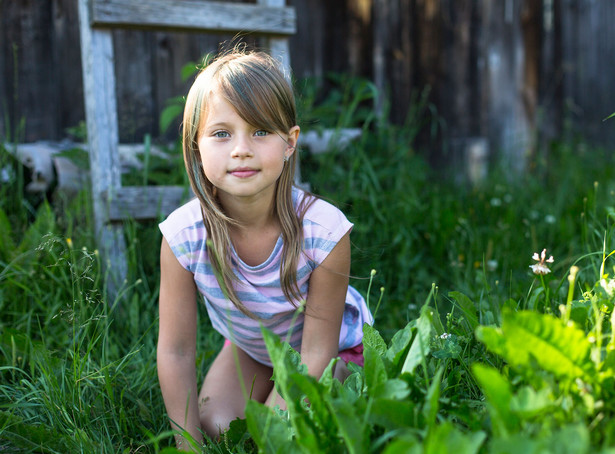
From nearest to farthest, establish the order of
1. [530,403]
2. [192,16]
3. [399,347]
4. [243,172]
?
[530,403], [399,347], [243,172], [192,16]

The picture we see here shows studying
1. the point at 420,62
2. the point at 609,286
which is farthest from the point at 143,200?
the point at 420,62

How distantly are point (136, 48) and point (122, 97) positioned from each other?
318 mm

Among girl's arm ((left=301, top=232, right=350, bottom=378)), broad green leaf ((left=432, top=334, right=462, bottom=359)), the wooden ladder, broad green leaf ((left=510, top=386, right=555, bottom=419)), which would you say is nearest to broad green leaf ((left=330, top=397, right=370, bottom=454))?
broad green leaf ((left=510, top=386, right=555, bottom=419))

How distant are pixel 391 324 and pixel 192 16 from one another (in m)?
1.56

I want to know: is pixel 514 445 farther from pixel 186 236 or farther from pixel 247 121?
pixel 186 236

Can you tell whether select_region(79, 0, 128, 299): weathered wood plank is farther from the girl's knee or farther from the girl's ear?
the girl's ear

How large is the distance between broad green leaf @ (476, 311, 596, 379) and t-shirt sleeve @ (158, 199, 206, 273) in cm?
95

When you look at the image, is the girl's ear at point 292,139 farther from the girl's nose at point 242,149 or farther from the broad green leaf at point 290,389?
the broad green leaf at point 290,389

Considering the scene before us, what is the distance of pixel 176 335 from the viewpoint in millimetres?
1675

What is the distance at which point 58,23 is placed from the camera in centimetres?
344

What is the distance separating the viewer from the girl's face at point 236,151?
1493mm

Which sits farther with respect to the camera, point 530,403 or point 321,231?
point 321,231

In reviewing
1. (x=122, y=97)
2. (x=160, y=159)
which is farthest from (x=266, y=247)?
(x=122, y=97)

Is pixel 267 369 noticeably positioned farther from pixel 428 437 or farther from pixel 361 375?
pixel 428 437
